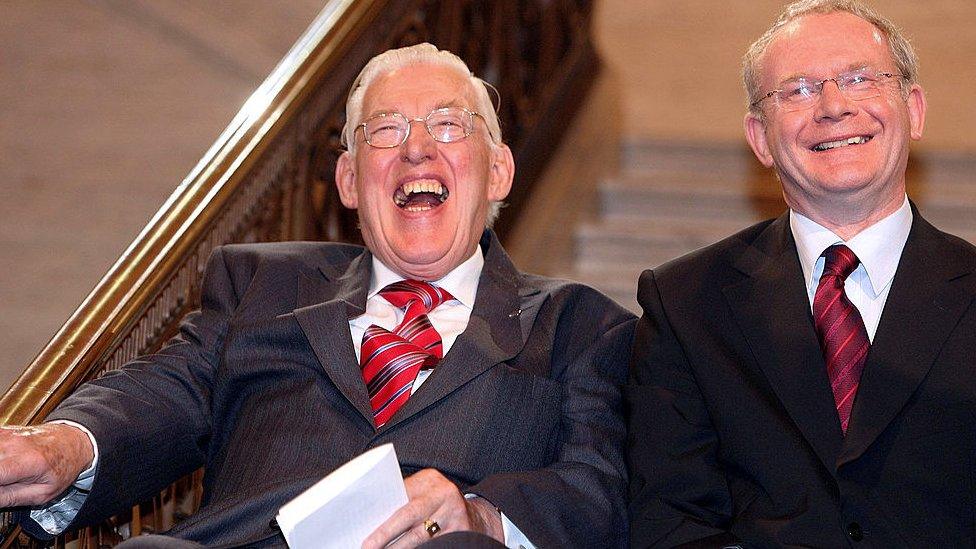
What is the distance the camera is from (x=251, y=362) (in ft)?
9.29

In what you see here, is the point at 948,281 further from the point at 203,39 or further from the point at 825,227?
the point at 203,39

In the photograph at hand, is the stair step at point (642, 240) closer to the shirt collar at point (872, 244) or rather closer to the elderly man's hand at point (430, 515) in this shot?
the shirt collar at point (872, 244)

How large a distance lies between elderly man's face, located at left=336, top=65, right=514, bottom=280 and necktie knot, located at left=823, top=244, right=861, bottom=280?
2.79ft

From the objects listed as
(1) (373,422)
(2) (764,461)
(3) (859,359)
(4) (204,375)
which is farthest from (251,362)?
(3) (859,359)

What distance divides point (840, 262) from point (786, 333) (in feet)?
0.68

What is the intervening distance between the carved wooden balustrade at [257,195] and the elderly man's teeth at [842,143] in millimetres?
1447

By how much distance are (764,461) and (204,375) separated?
126cm

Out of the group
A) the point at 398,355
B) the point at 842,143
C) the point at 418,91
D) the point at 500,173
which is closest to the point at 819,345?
the point at 842,143

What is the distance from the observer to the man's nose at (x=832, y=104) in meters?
2.76

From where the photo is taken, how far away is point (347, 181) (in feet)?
10.7

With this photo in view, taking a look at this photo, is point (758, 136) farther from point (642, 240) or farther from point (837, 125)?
point (642, 240)

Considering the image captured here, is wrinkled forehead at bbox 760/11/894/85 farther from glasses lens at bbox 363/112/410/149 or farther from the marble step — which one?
the marble step

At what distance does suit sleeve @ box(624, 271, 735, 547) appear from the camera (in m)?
2.54

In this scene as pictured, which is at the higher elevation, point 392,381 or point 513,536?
point 392,381
